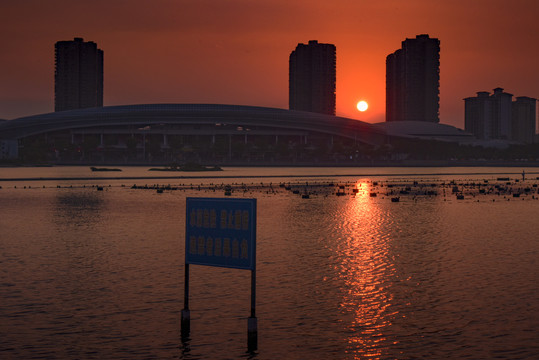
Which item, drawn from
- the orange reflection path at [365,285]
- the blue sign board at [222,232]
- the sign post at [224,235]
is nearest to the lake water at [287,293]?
the orange reflection path at [365,285]

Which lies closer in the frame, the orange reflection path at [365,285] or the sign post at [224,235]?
the sign post at [224,235]

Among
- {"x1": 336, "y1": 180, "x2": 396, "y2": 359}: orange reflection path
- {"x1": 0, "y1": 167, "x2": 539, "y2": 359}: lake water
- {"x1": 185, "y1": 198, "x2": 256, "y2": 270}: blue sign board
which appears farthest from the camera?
{"x1": 336, "y1": 180, "x2": 396, "y2": 359}: orange reflection path

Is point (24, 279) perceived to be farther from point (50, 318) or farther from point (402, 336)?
point (402, 336)

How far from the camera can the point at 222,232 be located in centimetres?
1697

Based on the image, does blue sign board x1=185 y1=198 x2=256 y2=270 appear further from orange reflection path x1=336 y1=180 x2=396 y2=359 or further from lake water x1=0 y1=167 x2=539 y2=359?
orange reflection path x1=336 y1=180 x2=396 y2=359

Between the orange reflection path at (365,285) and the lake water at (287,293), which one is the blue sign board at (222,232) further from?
the orange reflection path at (365,285)

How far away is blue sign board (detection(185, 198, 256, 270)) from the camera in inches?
651

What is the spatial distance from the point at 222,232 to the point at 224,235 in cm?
9

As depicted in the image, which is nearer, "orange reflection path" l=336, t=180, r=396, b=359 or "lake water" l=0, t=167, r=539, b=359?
"lake water" l=0, t=167, r=539, b=359

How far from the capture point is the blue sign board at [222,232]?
1653 cm

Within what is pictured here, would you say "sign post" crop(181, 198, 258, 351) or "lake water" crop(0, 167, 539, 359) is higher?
"sign post" crop(181, 198, 258, 351)

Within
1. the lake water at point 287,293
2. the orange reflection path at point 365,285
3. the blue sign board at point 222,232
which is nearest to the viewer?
the blue sign board at point 222,232

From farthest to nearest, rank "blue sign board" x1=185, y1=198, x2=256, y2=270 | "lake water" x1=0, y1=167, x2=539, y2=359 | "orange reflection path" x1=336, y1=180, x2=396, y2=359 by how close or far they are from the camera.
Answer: "orange reflection path" x1=336, y1=180, x2=396, y2=359 < "lake water" x1=0, y1=167, x2=539, y2=359 < "blue sign board" x1=185, y1=198, x2=256, y2=270

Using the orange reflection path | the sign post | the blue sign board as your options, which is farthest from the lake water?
the blue sign board
